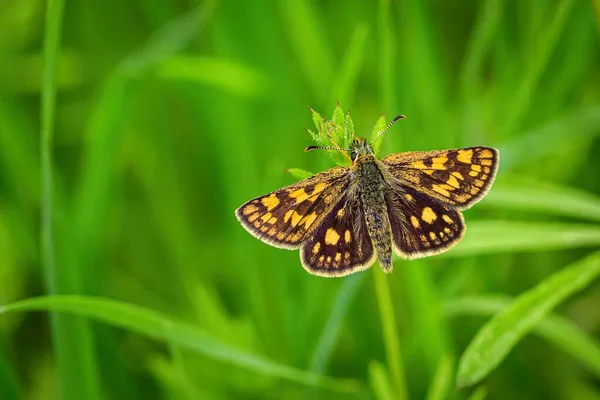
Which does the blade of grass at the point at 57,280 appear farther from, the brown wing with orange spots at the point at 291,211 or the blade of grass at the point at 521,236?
the blade of grass at the point at 521,236

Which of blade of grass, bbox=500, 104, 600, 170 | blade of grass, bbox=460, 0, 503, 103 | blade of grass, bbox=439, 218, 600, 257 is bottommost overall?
blade of grass, bbox=439, 218, 600, 257

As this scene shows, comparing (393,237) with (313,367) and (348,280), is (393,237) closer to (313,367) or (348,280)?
(348,280)

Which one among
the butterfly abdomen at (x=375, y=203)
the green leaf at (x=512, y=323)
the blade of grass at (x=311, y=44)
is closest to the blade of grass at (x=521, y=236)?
the green leaf at (x=512, y=323)

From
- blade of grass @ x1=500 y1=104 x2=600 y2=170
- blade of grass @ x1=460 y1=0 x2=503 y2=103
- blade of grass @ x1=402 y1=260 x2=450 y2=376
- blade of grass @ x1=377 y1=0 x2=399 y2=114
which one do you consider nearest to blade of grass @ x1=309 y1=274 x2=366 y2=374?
blade of grass @ x1=402 y1=260 x2=450 y2=376

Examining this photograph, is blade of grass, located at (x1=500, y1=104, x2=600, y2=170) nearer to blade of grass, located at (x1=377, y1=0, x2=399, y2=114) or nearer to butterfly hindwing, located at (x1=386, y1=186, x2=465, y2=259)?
blade of grass, located at (x1=377, y1=0, x2=399, y2=114)

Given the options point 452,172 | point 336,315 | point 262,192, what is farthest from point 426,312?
point 262,192
